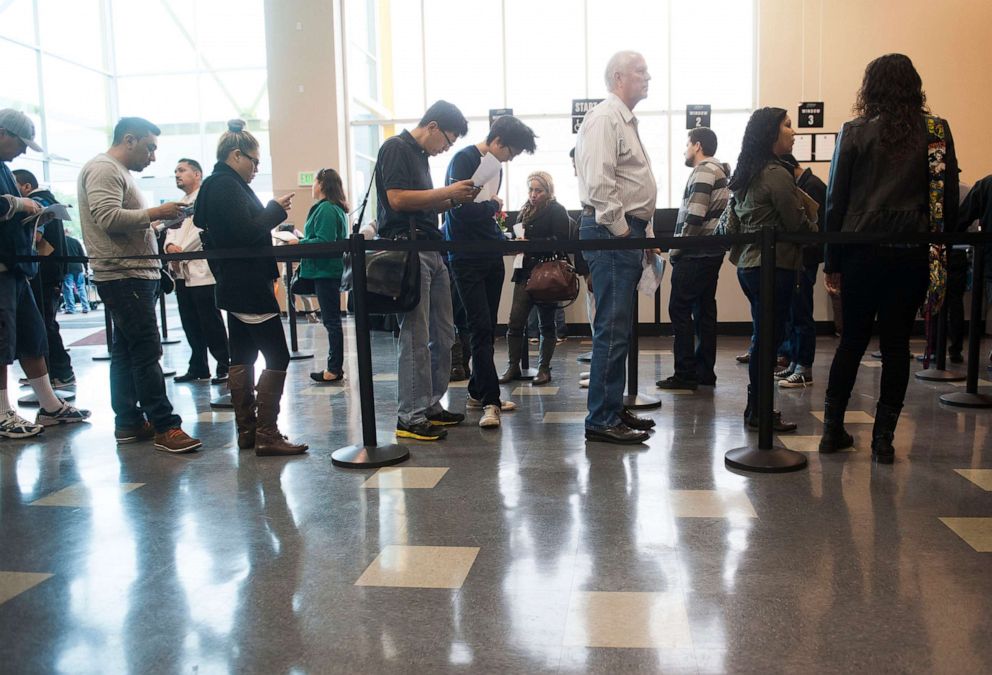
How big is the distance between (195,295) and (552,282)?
228 centimetres

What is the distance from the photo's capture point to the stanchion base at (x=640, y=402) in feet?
12.9

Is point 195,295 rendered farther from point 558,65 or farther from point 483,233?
point 558,65

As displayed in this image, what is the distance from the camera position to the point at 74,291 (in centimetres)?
1332

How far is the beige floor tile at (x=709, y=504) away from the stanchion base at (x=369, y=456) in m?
1.06

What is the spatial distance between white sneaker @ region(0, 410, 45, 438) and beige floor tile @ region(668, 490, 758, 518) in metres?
2.98

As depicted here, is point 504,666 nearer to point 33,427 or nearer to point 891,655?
point 891,655

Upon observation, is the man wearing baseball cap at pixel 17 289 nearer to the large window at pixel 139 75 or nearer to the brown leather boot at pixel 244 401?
the brown leather boot at pixel 244 401

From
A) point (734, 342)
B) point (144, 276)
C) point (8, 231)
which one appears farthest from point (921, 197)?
point (734, 342)

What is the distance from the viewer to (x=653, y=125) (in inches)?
385

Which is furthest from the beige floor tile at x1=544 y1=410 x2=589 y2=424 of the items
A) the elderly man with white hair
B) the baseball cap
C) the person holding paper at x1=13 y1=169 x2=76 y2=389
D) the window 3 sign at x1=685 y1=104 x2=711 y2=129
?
the window 3 sign at x1=685 y1=104 x2=711 y2=129

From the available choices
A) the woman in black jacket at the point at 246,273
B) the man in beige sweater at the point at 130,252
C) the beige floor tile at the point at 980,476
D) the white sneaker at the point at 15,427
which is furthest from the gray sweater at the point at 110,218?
the beige floor tile at the point at 980,476

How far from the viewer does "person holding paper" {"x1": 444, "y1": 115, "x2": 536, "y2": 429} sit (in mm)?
3387

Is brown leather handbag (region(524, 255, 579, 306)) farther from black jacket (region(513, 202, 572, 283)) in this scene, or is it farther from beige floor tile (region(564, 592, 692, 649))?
beige floor tile (region(564, 592, 692, 649))

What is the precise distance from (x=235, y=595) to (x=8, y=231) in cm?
259
